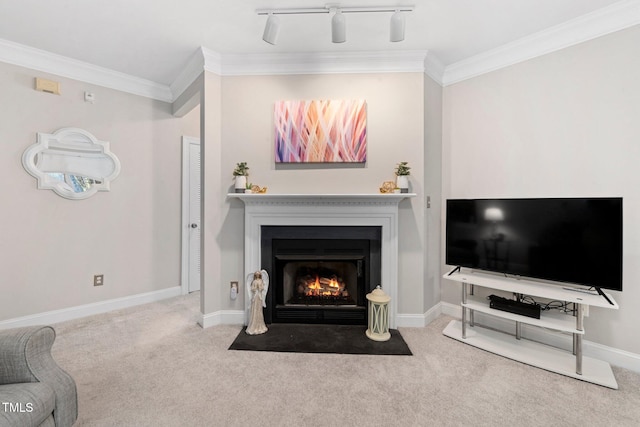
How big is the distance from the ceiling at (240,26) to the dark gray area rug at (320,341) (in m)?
2.68

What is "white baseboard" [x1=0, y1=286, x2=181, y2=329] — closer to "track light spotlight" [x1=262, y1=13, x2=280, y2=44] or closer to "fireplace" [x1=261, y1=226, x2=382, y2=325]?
"fireplace" [x1=261, y1=226, x2=382, y2=325]

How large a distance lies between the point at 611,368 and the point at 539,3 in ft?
9.04

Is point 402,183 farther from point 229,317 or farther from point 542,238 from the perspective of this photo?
point 229,317

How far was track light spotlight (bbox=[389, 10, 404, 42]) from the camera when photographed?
1988 mm

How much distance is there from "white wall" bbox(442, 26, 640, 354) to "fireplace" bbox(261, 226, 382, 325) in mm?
1023

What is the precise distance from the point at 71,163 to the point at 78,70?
981 millimetres

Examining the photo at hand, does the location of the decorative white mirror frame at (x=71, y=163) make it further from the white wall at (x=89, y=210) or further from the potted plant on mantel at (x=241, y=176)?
the potted plant on mantel at (x=241, y=176)

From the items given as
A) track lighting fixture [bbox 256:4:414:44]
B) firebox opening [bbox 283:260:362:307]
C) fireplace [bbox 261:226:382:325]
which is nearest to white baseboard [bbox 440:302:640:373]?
fireplace [bbox 261:226:382:325]

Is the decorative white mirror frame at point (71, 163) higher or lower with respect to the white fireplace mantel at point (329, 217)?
higher

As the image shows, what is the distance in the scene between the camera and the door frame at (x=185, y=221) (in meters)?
3.70

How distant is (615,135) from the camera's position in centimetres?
210

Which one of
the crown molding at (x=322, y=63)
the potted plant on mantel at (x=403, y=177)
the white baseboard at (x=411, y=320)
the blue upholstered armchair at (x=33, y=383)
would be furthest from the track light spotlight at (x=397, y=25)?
the blue upholstered armchair at (x=33, y=383)

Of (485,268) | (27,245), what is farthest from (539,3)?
(27,245)

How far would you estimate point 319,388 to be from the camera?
6.04 feet
